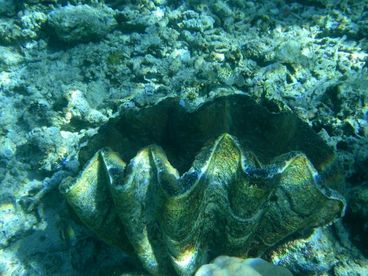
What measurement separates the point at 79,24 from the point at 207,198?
252 centimetres

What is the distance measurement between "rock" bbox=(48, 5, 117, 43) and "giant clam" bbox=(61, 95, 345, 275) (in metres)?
1.77

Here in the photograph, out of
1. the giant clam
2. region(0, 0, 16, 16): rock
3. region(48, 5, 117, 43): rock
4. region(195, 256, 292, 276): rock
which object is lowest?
region(195, 256, 292, 276): rock

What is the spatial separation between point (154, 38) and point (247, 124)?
5.30ft

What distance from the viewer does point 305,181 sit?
156cm

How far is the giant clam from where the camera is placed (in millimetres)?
1514

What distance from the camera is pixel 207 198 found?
5.36 ft

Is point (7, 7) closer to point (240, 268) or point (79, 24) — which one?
point (79, 24)

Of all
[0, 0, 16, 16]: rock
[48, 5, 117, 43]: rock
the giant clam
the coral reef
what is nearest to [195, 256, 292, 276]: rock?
the giant clam

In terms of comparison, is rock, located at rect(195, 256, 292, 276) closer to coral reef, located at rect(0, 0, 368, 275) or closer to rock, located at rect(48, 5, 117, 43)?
coral reef, located at rect(0, 0, 368, 275)

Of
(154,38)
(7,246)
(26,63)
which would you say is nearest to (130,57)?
(154,38)

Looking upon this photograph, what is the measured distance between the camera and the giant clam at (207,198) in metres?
1.51

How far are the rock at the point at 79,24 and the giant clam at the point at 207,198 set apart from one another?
1774mm

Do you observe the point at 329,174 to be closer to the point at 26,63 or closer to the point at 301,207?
the point at 301,207

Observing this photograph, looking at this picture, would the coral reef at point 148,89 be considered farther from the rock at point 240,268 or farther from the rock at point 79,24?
the rock at point 240,268
